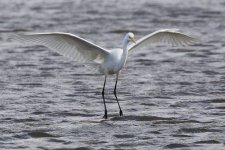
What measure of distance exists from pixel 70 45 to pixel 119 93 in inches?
99.2

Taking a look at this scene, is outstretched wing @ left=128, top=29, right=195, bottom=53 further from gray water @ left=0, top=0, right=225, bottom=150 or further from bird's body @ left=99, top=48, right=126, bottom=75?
gray water @ left=0, top=0, right=225, bottom=150

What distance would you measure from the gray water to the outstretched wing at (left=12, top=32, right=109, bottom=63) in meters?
1.04

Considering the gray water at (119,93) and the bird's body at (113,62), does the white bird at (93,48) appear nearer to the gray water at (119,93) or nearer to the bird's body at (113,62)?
the bird's body at (113,62)

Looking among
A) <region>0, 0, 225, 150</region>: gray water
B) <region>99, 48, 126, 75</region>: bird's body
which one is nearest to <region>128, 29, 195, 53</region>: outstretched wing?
<region>99, 48, 126, 75</region>: bird's body

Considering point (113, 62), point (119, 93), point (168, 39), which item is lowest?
point (119, 93)

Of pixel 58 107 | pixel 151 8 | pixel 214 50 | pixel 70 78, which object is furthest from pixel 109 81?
pixel 151 8

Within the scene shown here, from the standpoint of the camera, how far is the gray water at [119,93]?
509 inches

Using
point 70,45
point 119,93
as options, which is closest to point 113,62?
point 70,45

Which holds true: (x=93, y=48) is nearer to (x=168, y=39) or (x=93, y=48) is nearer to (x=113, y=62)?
(x=113, y=62)

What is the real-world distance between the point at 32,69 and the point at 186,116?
682 cm

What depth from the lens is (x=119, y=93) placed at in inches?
675

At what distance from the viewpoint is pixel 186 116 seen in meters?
14.6

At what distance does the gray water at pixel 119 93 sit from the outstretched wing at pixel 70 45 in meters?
1.04

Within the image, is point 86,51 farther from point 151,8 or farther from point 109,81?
point 151,8
